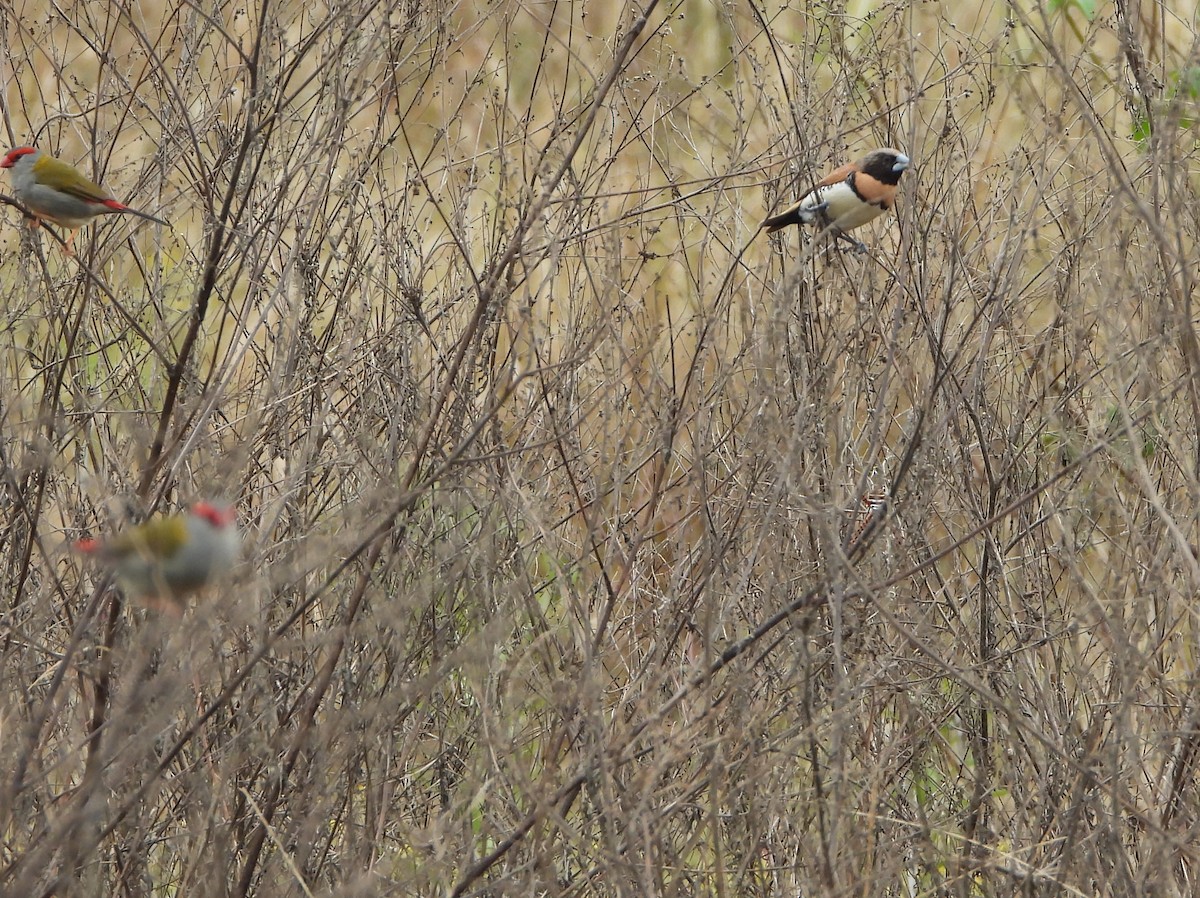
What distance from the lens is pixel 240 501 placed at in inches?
153

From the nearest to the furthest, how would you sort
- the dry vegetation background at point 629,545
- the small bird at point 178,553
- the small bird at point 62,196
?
the small bird at point 178,553 < the dry vegetation background at point 629,545 < the small bird at point 62,196

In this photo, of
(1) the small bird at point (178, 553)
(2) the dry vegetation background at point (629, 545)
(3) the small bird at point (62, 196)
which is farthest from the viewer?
(3) the small bird at point (62, 196)

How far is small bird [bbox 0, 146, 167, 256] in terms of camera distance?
12.6 ft

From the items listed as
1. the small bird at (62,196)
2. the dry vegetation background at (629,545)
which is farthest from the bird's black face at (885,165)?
the small bird at (62,196)

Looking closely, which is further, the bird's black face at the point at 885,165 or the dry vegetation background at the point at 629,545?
the bird's black face at the point at 885,165

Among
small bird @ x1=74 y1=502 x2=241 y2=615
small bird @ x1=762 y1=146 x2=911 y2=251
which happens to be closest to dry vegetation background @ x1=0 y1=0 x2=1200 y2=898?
small bird @ x1=762 y1=146 x2=911 y2=251

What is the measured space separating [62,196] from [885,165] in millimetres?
2191

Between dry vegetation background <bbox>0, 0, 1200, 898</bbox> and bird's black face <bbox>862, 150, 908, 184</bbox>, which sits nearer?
dry vegetation background <bbox>0, 0, 1200, 898</bbox>

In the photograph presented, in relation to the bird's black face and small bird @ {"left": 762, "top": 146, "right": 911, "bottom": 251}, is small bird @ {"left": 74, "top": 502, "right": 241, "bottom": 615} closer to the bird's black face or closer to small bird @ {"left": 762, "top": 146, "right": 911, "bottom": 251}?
small bird @ {"left": 762, "top": 146, "right": 911, "bottom": 251}

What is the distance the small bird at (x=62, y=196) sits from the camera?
151 inches

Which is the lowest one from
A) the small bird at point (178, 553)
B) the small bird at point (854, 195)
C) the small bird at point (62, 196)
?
the small bird at point (178, 553)

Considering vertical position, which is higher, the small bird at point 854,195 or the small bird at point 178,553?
the small bird at point 854,195

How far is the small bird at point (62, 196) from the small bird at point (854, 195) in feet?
5.53

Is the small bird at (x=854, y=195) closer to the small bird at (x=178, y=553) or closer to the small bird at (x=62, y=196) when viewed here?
the small bird at (x=62, y=196)
